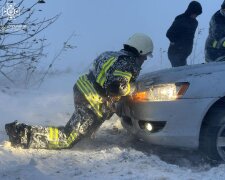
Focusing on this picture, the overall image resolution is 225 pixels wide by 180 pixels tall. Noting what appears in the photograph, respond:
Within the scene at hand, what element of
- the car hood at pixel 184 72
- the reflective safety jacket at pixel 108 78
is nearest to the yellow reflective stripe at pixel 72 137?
the reflective safety jacket at pixel 108 78

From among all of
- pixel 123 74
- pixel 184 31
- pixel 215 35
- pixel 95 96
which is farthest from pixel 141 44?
pixel 184 31

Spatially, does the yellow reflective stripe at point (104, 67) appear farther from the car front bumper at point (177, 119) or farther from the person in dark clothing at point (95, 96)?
the car front bumper at point (177, 119)

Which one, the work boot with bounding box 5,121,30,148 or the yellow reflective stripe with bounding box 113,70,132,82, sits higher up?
the yellow reflective stripe with bounding box 113,70,132,82

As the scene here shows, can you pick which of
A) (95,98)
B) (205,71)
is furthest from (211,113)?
(95,98)

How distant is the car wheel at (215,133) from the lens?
16.9 feet

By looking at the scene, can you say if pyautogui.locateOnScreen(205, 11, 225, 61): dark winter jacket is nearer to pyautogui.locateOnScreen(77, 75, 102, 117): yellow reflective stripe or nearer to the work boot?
pyautogui.locateOnScreen(77, 75, 102, 117): yellow reflective stripe

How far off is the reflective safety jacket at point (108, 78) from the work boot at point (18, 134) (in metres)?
0.82

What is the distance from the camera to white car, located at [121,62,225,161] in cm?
514

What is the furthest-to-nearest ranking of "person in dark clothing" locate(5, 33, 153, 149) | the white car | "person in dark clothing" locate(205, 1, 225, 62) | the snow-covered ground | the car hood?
"person in dark clothing" locate(205, 1, 225, 62) < "person in dark clothing" locate(5, 33, 153, 149) < the car hood < the white car < the snow-covered ground

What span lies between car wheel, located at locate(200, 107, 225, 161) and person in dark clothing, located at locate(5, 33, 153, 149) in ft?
3.12

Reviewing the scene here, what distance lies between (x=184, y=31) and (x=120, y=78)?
3349mm

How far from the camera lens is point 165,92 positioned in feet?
17.3

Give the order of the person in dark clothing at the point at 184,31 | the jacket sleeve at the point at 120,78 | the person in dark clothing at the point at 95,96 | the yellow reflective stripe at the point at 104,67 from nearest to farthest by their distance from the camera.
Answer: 1. the jacket sleeve at the point at 120,78
2. the person in dark clothing at the point at 95,96
3. the yellow reflective stripe at the point at 104,67
4. the person in dark clothing at the point at 184,31

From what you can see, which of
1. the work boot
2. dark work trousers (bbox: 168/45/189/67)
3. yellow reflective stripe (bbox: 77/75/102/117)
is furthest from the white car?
dark work trousers (bbox: 168/45/189/67)
